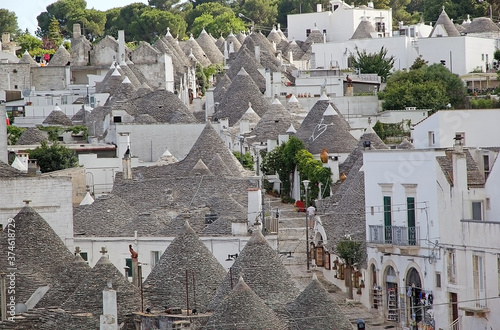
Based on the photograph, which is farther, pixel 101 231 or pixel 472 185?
pixel 101 231

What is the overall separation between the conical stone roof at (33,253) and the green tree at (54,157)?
25376 mm

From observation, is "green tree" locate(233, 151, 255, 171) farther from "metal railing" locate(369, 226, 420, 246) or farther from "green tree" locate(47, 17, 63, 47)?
"green tree" locate(47, 17, 63, 47)

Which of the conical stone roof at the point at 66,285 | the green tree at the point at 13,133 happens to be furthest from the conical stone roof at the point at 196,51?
the conical stone roof at the point at 66,285

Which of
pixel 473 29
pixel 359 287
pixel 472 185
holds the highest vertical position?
pixel 473 29

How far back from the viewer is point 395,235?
50.2 metres

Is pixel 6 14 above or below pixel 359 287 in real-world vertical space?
above

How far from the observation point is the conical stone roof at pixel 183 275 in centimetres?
4481

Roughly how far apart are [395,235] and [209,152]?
2390cm

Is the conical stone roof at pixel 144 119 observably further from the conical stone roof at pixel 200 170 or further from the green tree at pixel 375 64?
the green tree at pixel 375 64

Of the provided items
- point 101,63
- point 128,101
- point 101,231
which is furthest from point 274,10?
point 101,231

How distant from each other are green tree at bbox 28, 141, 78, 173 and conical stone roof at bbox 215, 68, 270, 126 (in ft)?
48.6

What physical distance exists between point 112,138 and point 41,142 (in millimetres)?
3643

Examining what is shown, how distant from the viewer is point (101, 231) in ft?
193

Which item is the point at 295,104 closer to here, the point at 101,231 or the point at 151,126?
the point at 151,126
